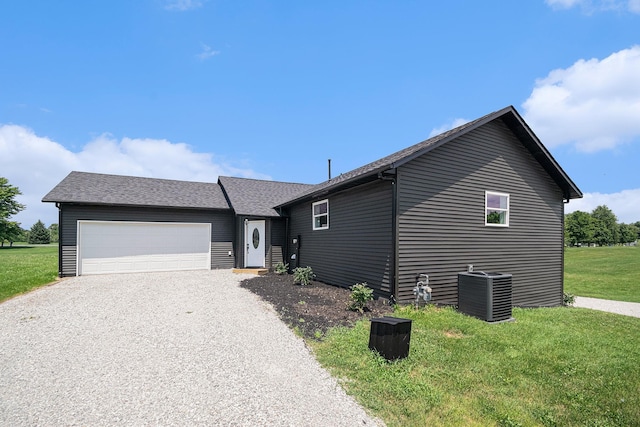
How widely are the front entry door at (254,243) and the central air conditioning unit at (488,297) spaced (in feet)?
30.8

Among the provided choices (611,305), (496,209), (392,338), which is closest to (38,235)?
(496,209)

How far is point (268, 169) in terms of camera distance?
2425 centimetres

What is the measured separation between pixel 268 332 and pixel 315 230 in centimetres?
629

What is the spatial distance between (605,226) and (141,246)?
245ft

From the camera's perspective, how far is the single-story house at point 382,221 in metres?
7.95

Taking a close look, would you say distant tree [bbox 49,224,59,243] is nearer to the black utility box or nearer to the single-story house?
the single-story house

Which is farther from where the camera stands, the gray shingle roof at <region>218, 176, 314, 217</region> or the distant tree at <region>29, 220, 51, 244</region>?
the distant tree at <region>29, 220, 51, 244</region>

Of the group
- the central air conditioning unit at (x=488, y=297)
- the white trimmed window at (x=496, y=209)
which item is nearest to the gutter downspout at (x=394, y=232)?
the central air conditioning unit at (x=488, y=297)

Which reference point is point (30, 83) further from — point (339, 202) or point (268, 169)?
point (268, 169)

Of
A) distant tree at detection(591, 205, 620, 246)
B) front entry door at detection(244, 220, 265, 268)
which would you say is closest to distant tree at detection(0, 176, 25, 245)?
front entry door at detection(244, 220, 265, 268)

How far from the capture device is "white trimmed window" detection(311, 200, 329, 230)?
1112cm

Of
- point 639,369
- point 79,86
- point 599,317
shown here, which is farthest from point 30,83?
point 599,317

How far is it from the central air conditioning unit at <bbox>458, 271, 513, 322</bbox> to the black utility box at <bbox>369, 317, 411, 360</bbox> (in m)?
3.63

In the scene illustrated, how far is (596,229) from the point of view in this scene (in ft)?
183
